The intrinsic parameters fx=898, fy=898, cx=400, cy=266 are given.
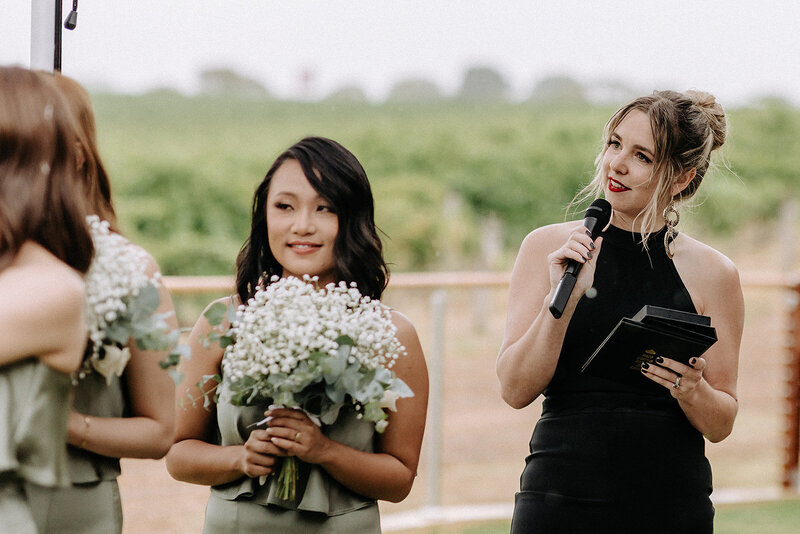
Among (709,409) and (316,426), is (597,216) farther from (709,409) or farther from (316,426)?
(316,426)

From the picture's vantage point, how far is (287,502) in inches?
78.7

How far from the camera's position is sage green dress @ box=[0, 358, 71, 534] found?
1.39 metres

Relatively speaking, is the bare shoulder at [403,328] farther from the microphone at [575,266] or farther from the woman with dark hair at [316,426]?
the microphone at [575,266]

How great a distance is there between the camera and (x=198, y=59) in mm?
13289

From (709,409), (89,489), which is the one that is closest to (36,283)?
(89,489)

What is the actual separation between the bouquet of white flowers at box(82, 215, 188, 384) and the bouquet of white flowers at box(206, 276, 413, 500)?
7.5 inches

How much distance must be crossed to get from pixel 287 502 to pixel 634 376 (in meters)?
0.88

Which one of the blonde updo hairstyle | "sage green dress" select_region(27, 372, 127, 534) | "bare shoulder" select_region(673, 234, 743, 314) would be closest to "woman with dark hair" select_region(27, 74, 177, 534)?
Result: "sage green dress" select_region(27, 372, 127, 534)

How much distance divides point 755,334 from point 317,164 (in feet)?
32.5

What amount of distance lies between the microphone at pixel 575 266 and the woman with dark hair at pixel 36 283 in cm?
99

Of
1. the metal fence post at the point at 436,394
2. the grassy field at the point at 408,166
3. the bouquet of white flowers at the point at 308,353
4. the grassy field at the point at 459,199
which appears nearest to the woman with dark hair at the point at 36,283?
the bouquet of white flowers at the point at 308,353

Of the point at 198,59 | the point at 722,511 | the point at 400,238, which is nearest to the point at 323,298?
the point at 722,511

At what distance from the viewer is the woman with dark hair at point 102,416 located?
165cm

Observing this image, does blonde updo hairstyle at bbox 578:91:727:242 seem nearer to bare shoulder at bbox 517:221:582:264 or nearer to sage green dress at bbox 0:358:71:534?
bare shoulder at bbox 517:221:582:264
